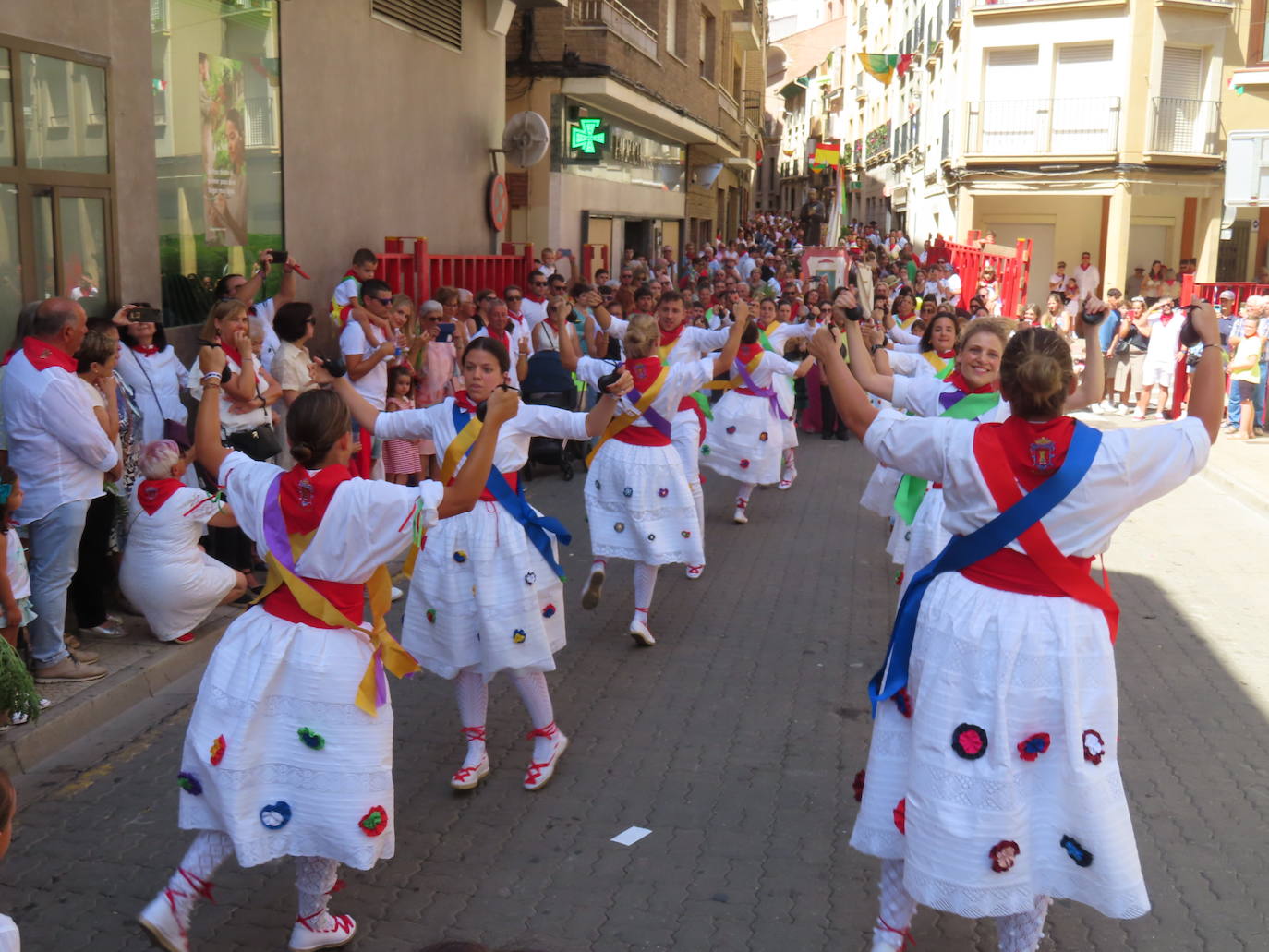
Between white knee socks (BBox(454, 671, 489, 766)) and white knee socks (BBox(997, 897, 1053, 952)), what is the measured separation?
2335 mm

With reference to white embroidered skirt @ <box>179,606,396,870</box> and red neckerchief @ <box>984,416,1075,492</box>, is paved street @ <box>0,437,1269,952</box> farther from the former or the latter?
red neckerchief @ <box>984,416,1075,492</box>

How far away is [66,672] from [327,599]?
10.1 ft

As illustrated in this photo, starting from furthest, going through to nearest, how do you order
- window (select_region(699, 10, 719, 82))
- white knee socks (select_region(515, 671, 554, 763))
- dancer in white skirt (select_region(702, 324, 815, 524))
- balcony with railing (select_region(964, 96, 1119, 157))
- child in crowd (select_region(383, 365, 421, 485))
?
balcony with railing (select_region(964, 96, 1119, 157)) → window (select_region(699, 10, 719, 82)) → dancer in white skirt (select_region(702, 324, 815, 524)) → child in crowd (select_region(383, 365, 421, 485)) → white knee socks (select_region(515, 671, 554, 763))

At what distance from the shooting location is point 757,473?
432 inches

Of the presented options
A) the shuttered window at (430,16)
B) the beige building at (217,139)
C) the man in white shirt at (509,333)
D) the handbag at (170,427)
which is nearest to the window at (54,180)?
the beige building at (217,139)

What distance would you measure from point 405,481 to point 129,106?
3.31m

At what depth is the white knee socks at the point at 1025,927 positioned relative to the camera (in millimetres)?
3627

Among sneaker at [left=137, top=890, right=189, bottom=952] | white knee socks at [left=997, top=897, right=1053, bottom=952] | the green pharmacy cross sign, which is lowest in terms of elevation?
sneaker at [left=137, top=890, right=189, bottom=952]

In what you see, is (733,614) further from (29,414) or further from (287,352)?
(29,414)

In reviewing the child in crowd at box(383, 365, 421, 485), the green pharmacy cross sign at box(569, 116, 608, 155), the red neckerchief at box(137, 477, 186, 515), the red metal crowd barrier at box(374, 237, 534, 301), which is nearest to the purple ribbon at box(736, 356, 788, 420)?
the child in crowd at box(383, 365, 421, 485)

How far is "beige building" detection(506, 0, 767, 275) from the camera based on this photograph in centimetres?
1947

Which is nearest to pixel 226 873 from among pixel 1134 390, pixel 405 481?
pixel 405 481

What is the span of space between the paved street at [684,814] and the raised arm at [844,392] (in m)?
1.68

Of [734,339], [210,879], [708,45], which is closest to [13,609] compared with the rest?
[210,879]
